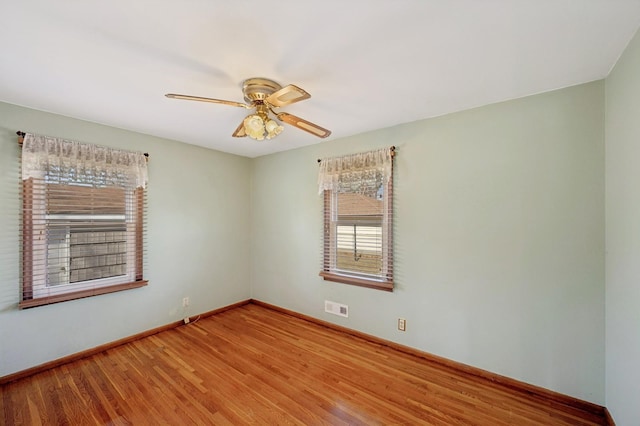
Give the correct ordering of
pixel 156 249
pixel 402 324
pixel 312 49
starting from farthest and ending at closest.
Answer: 1. pixel 156 249
2. pixel 402 324
3. pixel 312 49

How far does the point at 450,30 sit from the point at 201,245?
11.4 feet

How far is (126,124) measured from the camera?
2.71m

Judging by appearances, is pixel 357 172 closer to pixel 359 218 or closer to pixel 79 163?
pixel 359 218

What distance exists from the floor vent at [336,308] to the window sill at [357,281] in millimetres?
290

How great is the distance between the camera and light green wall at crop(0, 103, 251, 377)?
86.9 inches

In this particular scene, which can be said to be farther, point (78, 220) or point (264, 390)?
point (78, 220)

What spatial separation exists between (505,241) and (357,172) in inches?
60.9

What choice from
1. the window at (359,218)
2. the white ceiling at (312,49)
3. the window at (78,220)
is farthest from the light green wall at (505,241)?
the window at (78,220)

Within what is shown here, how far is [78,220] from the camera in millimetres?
2533

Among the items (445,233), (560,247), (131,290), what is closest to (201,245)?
(131,290)

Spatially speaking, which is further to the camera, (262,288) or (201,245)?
(262,288)

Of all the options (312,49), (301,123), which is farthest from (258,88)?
(312,49)

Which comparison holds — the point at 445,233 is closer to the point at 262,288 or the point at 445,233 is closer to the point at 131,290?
the point at 262,288

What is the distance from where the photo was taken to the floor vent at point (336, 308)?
309 centimetres
